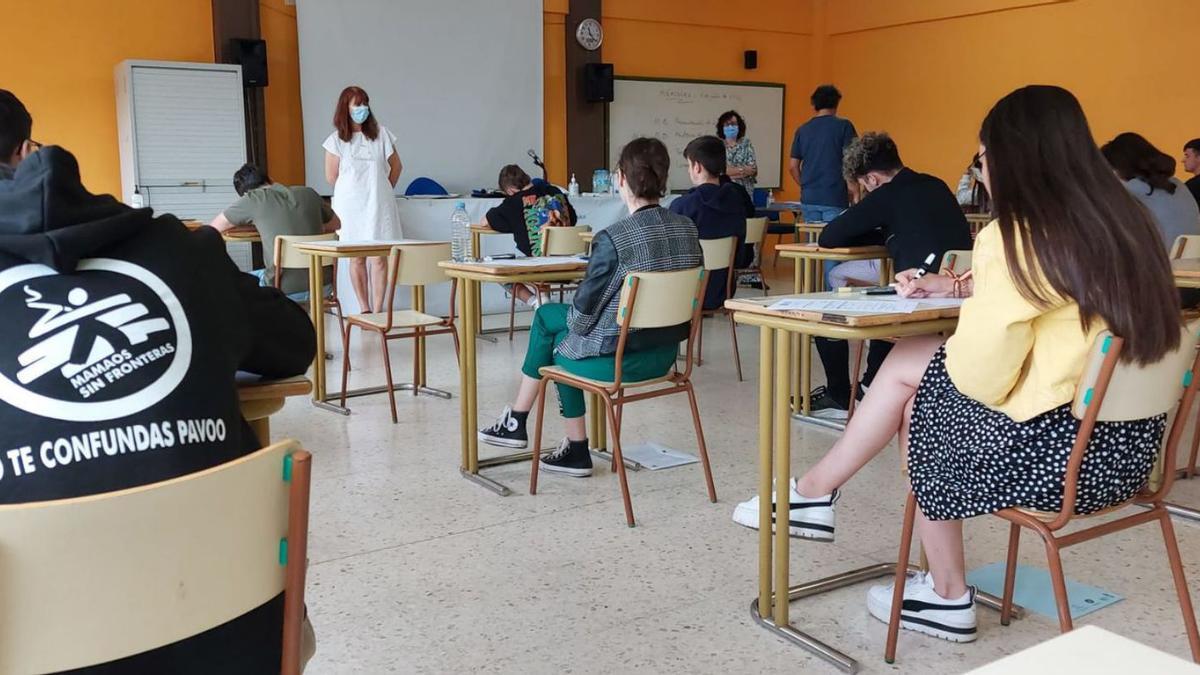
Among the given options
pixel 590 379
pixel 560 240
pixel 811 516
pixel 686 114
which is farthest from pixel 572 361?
pixel 686 114

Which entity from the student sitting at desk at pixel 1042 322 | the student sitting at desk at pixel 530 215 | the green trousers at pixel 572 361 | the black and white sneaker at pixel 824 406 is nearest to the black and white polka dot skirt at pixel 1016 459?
the student sitting at desk at pixel 1042 322

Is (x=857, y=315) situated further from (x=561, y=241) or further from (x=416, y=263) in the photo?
(x=561, y=241)

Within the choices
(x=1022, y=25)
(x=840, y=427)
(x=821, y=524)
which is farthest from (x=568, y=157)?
(x=821, y=524)

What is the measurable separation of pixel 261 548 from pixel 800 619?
1.48 metres

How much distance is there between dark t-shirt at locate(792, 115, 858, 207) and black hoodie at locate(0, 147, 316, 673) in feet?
17.9

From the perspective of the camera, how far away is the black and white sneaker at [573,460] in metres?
3.23

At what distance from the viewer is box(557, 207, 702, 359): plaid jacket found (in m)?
2.89

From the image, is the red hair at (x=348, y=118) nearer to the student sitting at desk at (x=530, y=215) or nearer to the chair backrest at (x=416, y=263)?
the student sitting at desk at (x=530, y=215)

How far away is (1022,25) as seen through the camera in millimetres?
9102

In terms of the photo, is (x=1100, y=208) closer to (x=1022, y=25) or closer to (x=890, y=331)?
(x=890, y=331)

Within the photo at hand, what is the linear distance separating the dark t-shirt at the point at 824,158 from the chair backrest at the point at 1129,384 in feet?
15.3

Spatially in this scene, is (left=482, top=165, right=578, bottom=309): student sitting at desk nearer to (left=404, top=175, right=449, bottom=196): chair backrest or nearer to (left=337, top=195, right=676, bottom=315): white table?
(left=337, top=195, right=676, bottom=315): white table

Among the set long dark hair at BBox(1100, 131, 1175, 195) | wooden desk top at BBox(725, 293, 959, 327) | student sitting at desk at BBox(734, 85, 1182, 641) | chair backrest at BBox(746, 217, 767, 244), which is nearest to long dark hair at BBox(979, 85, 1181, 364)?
student sitting at desk at BBox(734, 85, 1182, 641)

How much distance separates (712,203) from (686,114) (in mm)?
5621
